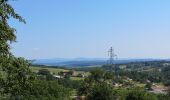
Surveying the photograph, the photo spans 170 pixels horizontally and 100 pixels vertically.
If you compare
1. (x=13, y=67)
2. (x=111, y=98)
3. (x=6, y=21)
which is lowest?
(x=111, y=98)

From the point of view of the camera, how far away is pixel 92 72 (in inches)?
4316

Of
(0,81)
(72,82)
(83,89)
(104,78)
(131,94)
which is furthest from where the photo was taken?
(72,82)

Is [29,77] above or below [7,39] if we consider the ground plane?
below

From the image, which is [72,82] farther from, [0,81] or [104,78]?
[0,81]

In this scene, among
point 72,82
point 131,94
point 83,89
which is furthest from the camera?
point 72,82

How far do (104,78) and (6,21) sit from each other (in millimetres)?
97907

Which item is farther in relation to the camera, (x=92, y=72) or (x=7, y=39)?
(x=92, y=72)

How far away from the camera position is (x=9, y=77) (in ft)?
50.0

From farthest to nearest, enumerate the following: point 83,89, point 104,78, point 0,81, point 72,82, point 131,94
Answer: point 72,82 < point 104,78 < point 83,89 < point 131,94 < point 0,81

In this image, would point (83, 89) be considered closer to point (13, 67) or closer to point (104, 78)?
point (104, 78)

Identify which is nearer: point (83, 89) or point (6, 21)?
point (6, 21)

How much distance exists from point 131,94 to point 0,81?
71.1m

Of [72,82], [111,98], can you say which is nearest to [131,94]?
[111,98]

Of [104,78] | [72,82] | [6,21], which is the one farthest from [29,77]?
[72,82]
